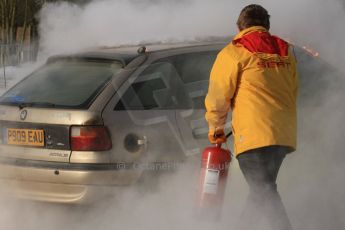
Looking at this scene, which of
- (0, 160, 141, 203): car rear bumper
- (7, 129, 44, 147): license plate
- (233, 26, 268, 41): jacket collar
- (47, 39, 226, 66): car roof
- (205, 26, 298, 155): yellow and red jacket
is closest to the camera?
(205, 26, 298, 155): yellow and red jacket

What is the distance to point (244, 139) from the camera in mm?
3400

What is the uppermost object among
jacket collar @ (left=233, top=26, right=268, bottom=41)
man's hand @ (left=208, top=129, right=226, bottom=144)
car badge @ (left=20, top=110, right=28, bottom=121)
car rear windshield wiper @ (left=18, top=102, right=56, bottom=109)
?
jacket collar @ (left=233, top=26, right=268, bottom=41)

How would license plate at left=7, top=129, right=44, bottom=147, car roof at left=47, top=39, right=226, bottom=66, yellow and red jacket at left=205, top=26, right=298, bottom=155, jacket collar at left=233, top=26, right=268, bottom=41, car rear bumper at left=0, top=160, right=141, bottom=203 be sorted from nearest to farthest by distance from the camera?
1. yellow and red jacket at left=205, top=26, right=298, bottom=155
2. jacket collar at left=233, top=26, right=268, bottom=41
3. car rear bumper at left=0, top=160, right=141, bottom=203
4. license plate at left=7, top=129, right=44, bottom=147
5. car roof at left=47, top=39, right=226, bottom=66

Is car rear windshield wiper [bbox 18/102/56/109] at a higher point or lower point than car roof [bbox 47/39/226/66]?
lower

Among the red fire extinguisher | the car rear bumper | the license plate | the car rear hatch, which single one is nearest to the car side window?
the car rear hatch

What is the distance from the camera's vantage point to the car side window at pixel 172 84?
405 cm

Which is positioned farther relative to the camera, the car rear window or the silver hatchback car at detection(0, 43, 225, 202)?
the car rear window

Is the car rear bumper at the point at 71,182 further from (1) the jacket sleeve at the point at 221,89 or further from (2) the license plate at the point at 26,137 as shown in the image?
(1) the jacket sleeve at the point at 221,89

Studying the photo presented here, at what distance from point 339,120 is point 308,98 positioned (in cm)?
33

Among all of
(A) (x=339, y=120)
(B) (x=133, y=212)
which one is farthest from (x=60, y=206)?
(A) (x=339, y=120)

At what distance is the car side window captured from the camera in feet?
13.3

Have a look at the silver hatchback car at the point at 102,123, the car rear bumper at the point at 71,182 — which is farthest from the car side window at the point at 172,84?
the car rear bumper at the point at 71,182

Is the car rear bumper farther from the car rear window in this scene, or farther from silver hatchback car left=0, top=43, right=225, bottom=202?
the car rear window

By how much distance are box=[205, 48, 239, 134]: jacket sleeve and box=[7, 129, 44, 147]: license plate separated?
128cm
